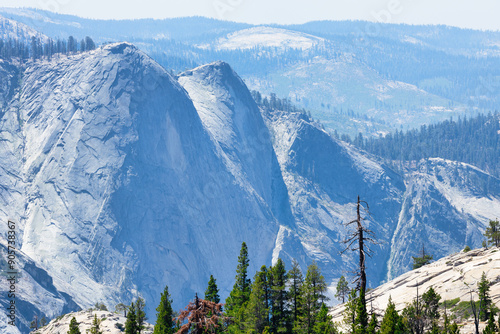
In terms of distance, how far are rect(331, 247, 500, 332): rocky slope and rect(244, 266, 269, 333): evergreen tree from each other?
21175mm

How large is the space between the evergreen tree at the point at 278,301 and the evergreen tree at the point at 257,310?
3.66ft

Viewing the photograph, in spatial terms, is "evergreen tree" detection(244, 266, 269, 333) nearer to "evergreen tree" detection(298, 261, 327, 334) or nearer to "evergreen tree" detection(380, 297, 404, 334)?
"evergreen tree" detection(298, 261, 327, 334)

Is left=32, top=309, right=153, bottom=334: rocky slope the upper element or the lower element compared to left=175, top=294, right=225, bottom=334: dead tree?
lower

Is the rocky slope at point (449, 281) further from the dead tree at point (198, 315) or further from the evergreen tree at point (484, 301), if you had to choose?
the dead tree at point (198, 315)

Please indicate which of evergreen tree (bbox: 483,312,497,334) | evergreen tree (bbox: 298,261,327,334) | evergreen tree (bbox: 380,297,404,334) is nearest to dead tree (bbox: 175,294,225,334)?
evergreen tree (bbox: 380,297,404,334)

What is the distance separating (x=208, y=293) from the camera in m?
84.1

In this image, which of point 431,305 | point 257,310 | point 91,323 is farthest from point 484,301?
point 91,323

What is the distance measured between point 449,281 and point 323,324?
1515 inches

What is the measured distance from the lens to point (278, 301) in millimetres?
76500

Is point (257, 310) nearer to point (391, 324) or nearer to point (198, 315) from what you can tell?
point (391, 324)

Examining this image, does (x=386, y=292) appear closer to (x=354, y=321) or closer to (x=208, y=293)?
(x=208, y=293)

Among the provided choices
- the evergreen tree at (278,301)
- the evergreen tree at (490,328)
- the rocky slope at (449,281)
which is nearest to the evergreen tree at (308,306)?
the evergreen tree at (278,301)

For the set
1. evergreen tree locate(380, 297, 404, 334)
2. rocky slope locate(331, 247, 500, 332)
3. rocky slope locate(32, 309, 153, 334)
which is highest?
evergreen tree locate(380, 297, 404, 334)

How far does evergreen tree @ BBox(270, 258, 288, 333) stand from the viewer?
250 feet
